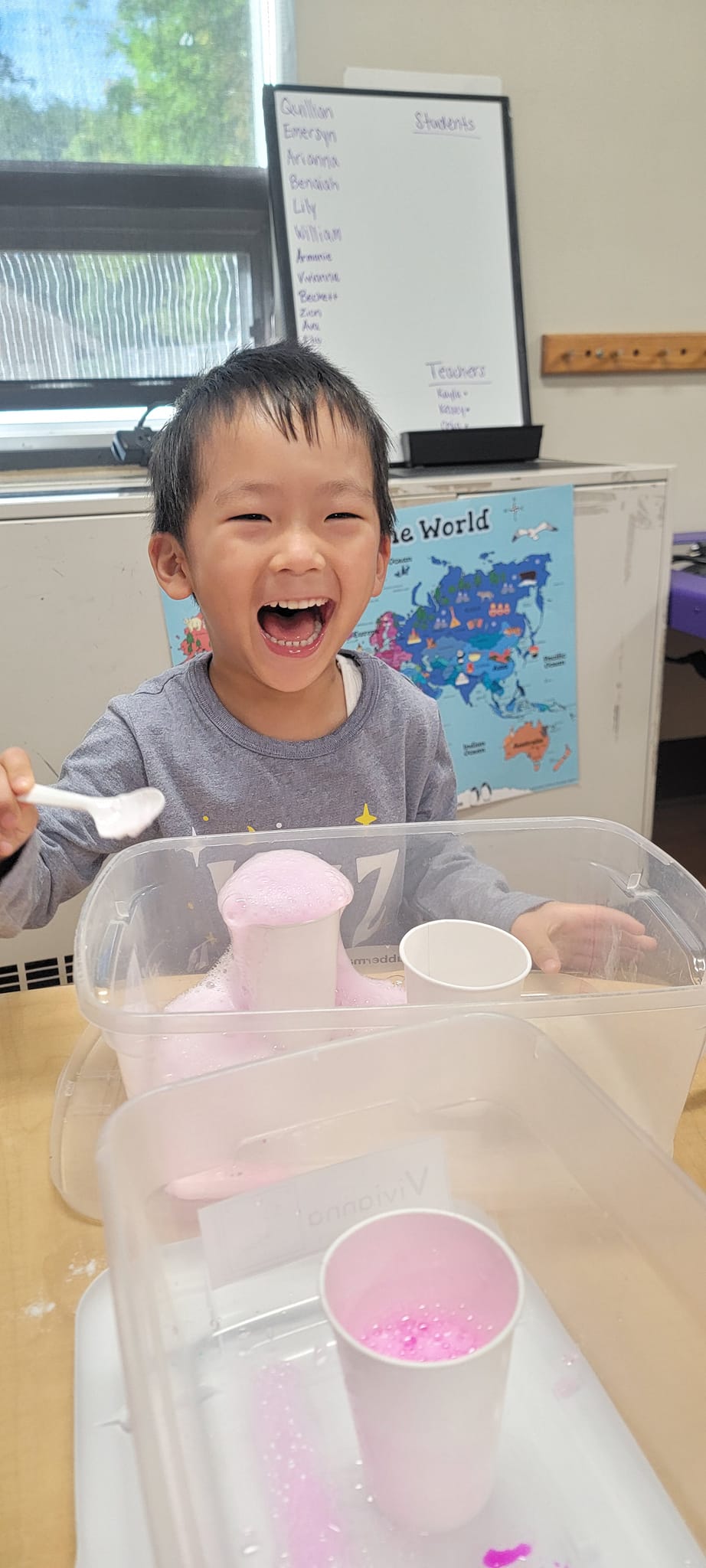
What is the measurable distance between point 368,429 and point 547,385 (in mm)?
1467

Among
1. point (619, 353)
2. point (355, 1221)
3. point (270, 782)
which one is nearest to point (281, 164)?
point (619, 353)

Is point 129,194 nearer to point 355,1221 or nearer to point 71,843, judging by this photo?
point 71,843

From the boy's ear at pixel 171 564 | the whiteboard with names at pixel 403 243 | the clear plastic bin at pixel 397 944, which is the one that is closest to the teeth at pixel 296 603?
the boy's ear at pixel 171 564

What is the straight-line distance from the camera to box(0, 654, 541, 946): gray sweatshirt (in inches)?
28.7

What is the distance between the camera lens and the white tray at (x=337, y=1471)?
36 centimetres

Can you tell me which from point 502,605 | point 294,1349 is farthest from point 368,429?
point 502,605

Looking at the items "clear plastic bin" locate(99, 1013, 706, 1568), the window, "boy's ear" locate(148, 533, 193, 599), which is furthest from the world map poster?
"clear plastic bin" locate(99, 1013, 706, 1568)

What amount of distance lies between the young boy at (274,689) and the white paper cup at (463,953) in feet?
0.27

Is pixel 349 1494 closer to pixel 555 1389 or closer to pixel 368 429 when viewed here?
pixel 555 1389

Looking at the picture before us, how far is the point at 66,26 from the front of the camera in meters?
1.77

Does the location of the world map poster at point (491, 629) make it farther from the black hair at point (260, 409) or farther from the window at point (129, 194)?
the window at point (129, 194)

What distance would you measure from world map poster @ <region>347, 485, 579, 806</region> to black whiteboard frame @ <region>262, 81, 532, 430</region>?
285 mm

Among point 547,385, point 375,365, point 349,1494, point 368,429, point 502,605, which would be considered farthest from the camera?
point 547,385

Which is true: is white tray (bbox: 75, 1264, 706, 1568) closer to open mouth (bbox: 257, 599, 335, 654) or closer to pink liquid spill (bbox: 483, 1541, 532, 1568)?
pink liquid spill (bbox: 483, 1541, 532, 1568)
